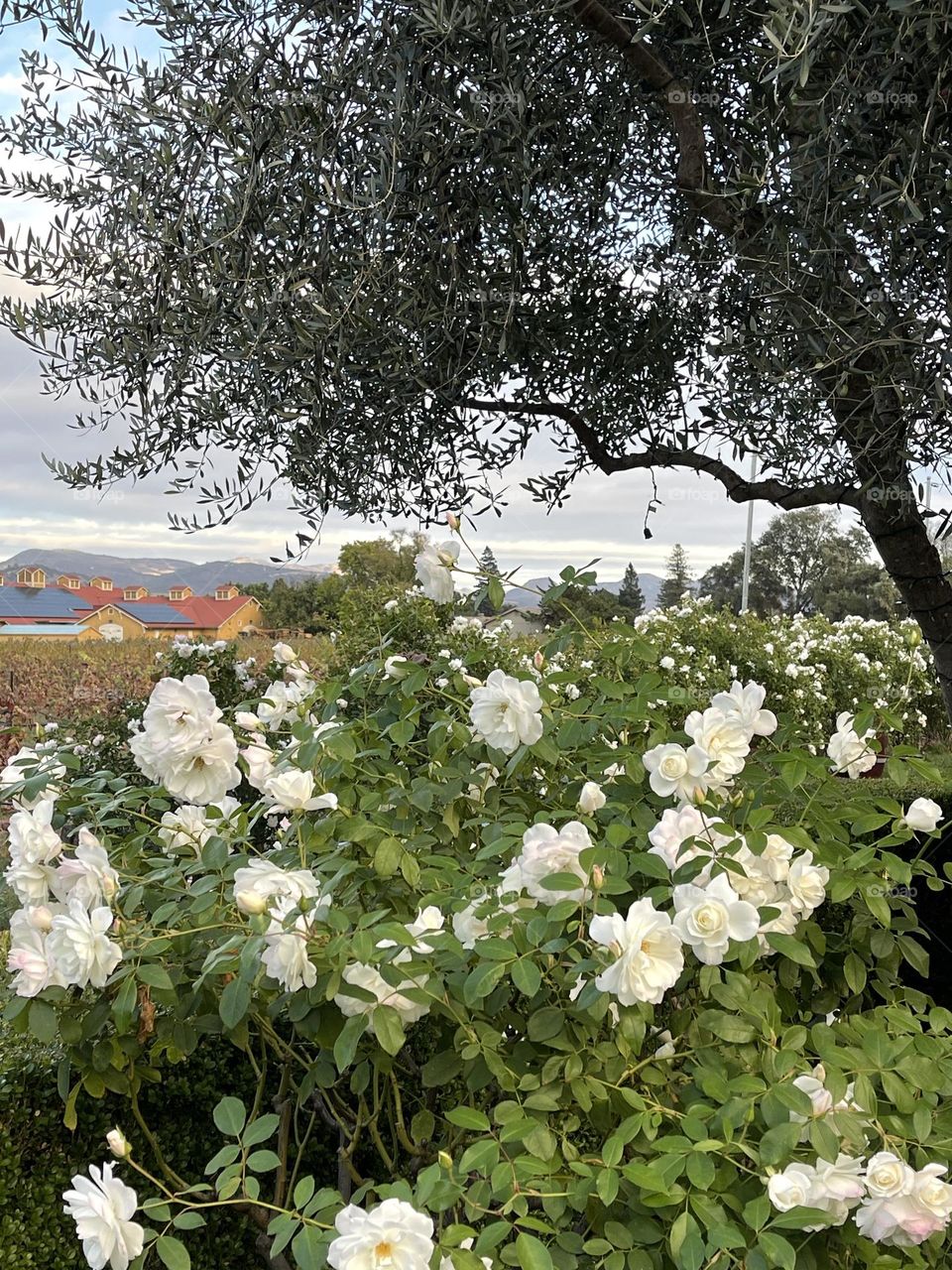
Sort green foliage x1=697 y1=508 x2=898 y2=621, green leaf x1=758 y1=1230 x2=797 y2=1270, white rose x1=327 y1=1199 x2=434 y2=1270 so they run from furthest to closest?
green foliage x1=697 y1=508 x2=898 y2=621
green leaf x1=758 y1=1230 x2=797 y2=1270
white rose x1=327 y1=1199 x2=434 y2=1270

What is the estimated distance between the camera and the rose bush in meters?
1.29

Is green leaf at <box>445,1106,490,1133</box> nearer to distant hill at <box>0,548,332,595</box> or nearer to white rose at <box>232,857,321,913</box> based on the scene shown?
white rose at <box>232,857,321,913</box>

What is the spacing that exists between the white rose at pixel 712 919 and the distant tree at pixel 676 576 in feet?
71.1

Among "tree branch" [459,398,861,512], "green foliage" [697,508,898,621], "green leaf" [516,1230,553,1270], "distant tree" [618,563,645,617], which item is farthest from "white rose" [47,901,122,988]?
"green foliage" [697,508,898,621]

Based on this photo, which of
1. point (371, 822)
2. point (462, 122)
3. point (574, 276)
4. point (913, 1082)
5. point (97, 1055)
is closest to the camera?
point (913, 1082)

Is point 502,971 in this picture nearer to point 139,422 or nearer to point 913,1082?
point 913,1082

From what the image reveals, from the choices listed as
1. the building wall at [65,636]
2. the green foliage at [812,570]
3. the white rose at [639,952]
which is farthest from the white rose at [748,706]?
the green foliage at [812,570]

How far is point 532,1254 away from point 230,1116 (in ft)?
1.57

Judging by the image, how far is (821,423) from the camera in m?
2.64

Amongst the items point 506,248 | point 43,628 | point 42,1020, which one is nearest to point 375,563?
point 43,628

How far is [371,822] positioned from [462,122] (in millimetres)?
1498

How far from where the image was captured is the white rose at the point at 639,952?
1.32m

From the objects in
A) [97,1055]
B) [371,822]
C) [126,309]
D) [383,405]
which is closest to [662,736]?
[371,822]

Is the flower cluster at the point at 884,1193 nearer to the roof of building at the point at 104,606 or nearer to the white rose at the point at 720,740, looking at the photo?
the white rose at the point at 720,740
